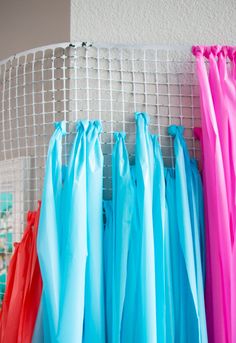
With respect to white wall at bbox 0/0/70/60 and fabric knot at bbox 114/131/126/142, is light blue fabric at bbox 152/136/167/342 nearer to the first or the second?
fabric knot at bbox 114/131/126/142

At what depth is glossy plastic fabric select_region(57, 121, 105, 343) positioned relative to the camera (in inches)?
25.5

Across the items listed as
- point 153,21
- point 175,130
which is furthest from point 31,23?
point 175,130

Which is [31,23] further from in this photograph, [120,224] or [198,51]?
[120,224]

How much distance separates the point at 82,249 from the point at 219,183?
364 mm

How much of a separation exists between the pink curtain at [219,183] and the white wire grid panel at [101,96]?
8 cm

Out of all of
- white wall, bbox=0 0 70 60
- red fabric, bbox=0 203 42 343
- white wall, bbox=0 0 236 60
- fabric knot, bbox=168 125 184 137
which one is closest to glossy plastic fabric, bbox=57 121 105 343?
red fabric, bbox=0 203 42 343

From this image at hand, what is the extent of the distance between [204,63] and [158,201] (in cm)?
41

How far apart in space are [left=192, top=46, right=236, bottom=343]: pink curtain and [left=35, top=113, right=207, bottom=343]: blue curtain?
1.5 inches

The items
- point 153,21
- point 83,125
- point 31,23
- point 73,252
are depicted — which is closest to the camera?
point 73,252

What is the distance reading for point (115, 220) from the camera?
731 mm

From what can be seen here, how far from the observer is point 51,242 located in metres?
0.68

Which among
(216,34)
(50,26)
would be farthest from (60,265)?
(50,26)

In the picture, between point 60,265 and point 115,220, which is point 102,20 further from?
point 60,265

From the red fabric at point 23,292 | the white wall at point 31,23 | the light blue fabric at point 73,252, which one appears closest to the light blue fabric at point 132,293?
the light blue fabric at point 73,252
